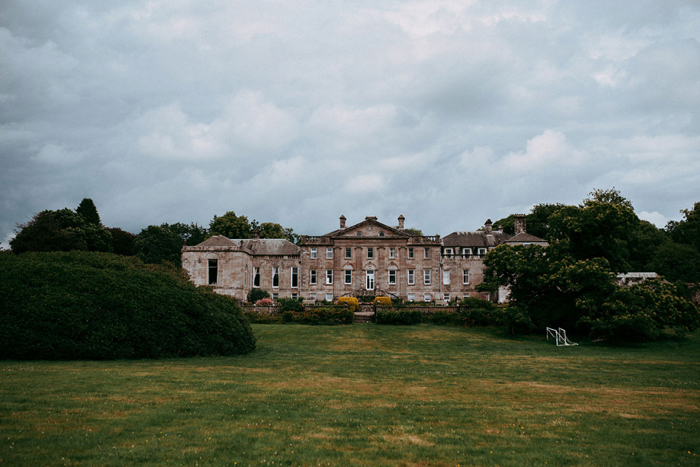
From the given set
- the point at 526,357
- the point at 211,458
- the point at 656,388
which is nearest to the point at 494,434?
the point at 211,458

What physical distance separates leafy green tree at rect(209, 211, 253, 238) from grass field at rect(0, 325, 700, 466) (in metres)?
57.0

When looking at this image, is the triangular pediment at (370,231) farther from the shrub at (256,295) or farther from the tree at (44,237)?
the tree at (44,237)

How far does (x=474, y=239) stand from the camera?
196ft

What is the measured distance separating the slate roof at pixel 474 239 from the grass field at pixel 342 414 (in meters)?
41.5

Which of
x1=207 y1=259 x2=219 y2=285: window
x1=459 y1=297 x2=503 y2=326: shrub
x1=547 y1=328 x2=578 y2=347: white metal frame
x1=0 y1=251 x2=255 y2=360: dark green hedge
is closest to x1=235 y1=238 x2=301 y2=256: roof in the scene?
x1=207 y1=259 x2=219 y2=285: window

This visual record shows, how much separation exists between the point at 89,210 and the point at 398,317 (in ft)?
177

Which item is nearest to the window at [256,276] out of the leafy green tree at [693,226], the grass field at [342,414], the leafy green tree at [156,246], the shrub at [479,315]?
the leafy green tree at [156,246]

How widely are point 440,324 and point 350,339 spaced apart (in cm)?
1090

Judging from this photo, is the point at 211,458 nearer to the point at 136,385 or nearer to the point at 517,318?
the point at 136,385

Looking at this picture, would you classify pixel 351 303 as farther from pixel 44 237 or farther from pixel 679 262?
pixel 679 262

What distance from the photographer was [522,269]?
3102 cm

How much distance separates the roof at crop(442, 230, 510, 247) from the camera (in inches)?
2325

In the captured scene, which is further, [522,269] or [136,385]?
[522,269]

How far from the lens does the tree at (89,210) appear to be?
67.6 metres
